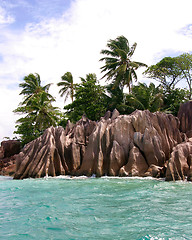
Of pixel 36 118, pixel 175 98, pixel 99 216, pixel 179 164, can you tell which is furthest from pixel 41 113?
pixel 99 216

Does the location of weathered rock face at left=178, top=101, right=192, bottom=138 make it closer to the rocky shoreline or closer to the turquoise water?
the rocky shoreline

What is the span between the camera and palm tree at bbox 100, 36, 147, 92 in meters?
31.5

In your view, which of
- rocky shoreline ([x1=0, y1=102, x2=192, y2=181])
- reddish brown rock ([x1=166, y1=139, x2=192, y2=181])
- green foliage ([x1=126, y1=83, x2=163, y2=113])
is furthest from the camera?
green foliage ([x1=126, y1=83, x2=163, y2=113])

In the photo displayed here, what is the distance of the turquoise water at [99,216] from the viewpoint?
5715 millimetres

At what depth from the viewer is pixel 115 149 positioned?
58.7ft

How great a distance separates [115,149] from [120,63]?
1724cm

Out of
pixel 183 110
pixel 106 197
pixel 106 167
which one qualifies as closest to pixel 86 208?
pixel 106 197

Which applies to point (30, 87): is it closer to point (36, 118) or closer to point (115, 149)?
point (36, 118)

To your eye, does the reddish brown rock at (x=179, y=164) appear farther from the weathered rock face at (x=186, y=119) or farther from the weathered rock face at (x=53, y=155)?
the weathered rock face at (x=53, y=155)

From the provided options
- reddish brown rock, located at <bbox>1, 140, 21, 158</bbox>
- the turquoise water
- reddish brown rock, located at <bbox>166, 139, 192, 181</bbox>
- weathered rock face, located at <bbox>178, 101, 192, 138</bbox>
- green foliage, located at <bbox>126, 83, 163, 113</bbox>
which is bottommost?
the turquoise water

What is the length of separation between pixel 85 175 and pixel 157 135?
18.8 ft

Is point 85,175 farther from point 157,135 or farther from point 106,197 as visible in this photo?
point 106,197

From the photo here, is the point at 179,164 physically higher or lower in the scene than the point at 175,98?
lower

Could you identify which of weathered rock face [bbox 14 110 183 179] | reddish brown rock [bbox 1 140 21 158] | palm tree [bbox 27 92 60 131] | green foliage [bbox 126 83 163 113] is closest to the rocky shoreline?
weathered rock face [bbox 14 110 183 179]
